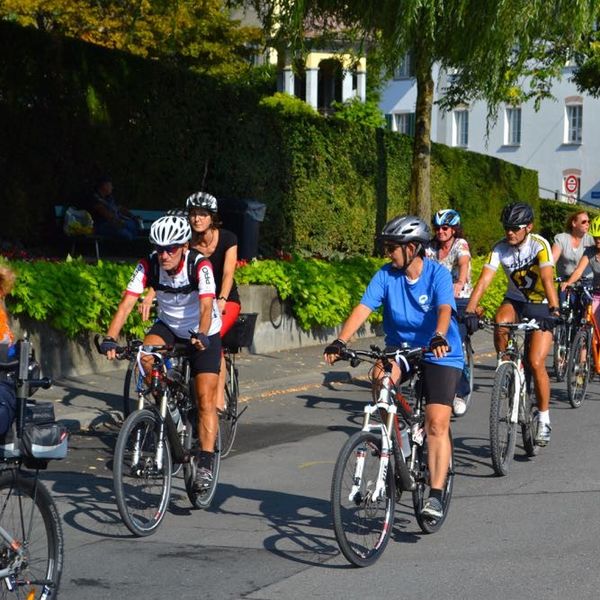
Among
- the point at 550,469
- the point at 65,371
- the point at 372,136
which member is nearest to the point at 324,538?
the point at 550,469

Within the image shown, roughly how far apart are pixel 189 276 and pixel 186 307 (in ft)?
0.75

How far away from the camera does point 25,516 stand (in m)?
5.20

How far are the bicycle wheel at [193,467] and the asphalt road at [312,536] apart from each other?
82mm

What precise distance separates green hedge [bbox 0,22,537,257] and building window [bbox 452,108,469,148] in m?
35.1

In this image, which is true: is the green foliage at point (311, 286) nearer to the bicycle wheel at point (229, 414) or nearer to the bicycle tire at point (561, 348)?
the bicycle tire at point (561, 348)

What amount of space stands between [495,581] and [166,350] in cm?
233

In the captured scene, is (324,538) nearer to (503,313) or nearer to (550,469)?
(550,469)

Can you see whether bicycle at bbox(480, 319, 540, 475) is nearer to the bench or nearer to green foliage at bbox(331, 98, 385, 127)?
the bench

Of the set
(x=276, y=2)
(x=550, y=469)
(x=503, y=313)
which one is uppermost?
(x=276, y=2)

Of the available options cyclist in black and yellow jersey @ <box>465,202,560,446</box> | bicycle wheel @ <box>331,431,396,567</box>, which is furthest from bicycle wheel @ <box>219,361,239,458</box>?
bicycle wheel @ <box>331,431,396,567</box>

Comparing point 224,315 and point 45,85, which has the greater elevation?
point 45,85

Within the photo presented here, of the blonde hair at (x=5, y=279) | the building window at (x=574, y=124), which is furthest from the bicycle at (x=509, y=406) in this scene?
the building window at (x=574, y=124)

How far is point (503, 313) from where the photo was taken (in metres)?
10.4

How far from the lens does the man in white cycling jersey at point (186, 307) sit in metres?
7.77
